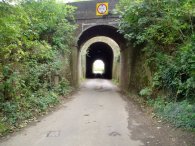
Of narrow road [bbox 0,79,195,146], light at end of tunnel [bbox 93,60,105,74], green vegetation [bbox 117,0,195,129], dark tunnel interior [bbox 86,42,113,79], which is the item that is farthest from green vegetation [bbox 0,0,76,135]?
light at end of tunnel [bbox 93,60,105,74]

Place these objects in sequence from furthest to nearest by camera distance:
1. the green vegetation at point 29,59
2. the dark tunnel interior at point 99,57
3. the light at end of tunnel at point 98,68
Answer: the light at end of tunnel at point 98,68, the dark tunnel interior at point 99,57, the green vegetation at point 29,59

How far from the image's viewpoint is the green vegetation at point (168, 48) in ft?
23.0

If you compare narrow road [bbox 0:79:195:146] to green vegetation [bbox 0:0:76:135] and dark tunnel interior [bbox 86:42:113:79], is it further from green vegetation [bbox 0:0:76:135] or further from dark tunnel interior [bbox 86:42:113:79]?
dark tunnel interior [bbox 86:42:113:79]

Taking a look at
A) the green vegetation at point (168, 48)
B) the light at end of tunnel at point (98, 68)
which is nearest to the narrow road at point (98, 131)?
the green vegetation at point (168, 48)

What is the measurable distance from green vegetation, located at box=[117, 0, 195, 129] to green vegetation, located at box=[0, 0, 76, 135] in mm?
3753

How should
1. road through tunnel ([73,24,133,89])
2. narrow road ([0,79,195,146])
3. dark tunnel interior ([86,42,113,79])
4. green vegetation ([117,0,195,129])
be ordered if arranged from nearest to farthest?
narrow road ([0,79,195,146]), green vegetation ([117,0,195,129]), road through tunnel ([73,24,133,89]), dark tunnel interior ([86,42,113,79])

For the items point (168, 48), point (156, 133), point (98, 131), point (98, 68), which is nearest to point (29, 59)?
point (98, 131)

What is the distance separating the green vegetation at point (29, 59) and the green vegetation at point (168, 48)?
3753mm

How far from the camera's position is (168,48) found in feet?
31.0

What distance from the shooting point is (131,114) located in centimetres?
834

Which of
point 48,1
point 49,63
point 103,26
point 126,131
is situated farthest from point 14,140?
point 103,26

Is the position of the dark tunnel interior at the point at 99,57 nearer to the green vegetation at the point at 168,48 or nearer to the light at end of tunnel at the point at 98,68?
the light at end of tunnel at the point at 98,68

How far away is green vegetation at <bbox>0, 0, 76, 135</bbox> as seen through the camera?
21.4 ft

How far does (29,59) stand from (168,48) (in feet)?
19.2
